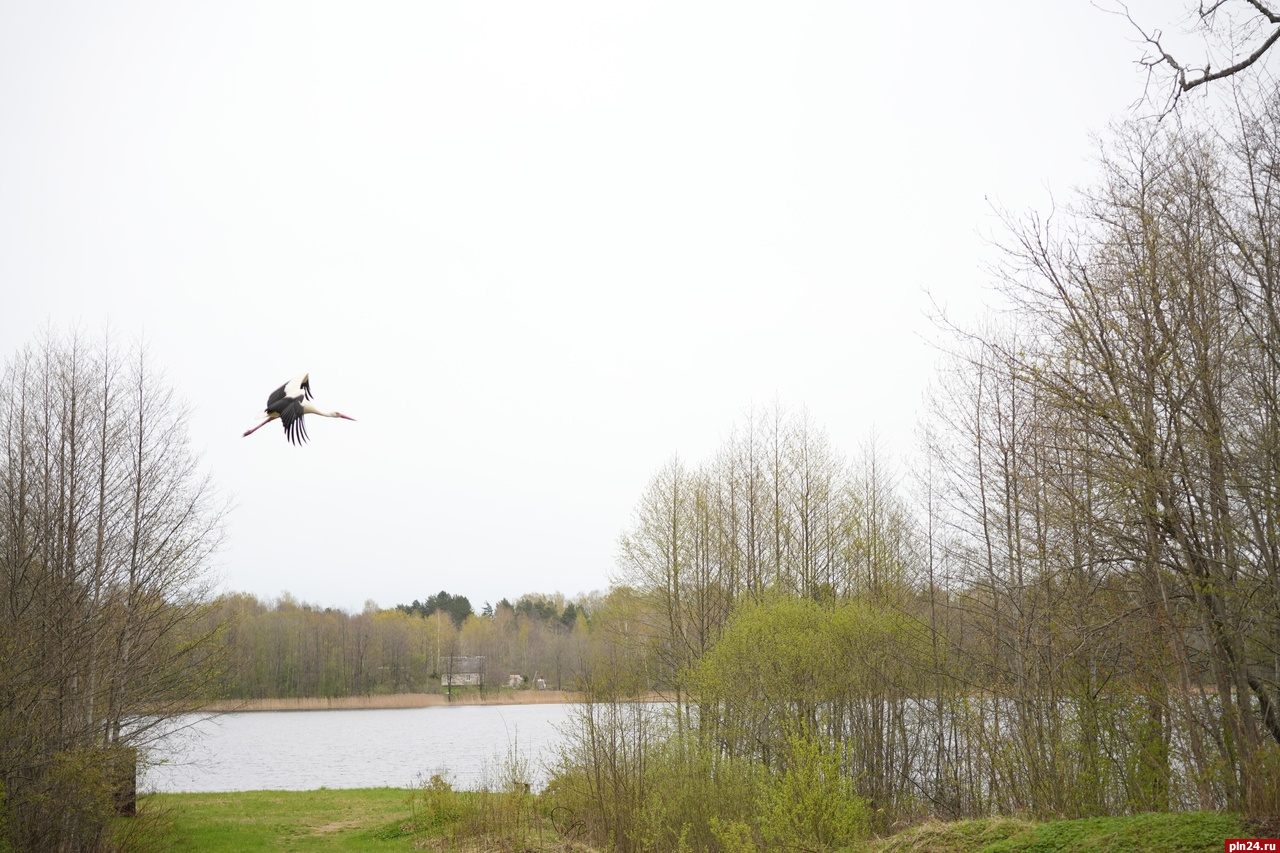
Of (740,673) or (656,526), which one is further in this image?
(656,526)

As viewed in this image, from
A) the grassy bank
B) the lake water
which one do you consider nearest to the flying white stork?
the grassy bank

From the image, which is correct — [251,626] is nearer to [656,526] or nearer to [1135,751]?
[656,526]

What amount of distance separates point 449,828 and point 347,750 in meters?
24.0

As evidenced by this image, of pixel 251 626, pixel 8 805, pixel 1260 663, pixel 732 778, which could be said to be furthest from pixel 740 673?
pixel 251 626

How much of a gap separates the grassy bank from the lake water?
94cm

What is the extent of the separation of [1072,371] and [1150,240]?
158 centimetres

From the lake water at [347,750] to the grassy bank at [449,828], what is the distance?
0.94 meters

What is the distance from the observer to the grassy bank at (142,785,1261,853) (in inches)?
271

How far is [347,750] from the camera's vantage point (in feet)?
126

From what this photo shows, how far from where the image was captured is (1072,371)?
9469mm

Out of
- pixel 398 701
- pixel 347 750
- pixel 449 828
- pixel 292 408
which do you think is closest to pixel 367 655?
pixel 398 701

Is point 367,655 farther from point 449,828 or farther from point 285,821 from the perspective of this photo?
point 449,828

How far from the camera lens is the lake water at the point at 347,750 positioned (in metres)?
23.8

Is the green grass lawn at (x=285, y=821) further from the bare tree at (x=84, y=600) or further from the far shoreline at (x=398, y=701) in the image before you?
the far shoreline at (x=398, y=701)
